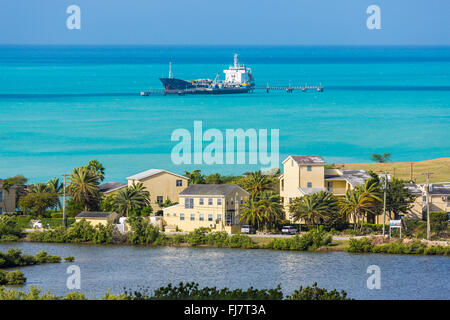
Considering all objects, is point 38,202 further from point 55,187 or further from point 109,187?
point 109,187

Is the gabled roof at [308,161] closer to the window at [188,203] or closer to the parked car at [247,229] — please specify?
the parked car at [247,229]

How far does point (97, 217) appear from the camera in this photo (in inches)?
2525

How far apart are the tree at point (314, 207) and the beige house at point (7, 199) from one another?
2172cm

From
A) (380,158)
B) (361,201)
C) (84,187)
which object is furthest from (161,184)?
(380,158)

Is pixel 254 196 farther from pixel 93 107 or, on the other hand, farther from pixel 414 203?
pixel 93 107

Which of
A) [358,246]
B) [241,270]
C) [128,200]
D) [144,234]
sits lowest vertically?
[241,270]

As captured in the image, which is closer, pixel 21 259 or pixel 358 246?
pixel 21 259

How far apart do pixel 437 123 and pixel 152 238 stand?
353ft

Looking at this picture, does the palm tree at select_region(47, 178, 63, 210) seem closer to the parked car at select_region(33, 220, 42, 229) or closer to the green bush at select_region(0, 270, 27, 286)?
the parked car at select_region(33, 220, 42, 229)

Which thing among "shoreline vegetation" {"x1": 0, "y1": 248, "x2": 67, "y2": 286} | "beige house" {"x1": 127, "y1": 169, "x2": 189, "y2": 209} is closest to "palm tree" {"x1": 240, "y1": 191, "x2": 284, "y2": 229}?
"beige house" {"x1": 127, "y1": 169, "x2": 189, "y2": 209}

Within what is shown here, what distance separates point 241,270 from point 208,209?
12630mm

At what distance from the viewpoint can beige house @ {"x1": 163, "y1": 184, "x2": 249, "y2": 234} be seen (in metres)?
63.0

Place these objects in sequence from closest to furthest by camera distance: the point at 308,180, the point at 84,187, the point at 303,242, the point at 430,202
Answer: the point at 303,242 → the point at 430,202 → the point at 308,180 → the point at 84,187

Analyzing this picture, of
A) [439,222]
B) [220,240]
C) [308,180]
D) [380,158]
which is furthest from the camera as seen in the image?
[380,158]
